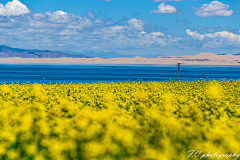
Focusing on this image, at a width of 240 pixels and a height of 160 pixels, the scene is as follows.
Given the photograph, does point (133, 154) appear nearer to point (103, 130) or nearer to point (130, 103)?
point (103, 130)

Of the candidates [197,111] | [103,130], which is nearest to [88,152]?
[103,130]

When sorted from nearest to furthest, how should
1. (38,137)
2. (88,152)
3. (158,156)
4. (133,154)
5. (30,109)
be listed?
(158,156) → (88,152) → (133,154) → (38,137) → (30,109)

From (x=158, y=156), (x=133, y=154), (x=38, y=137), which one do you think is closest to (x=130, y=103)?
(x=38, y=137)

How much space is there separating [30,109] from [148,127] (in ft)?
17.2

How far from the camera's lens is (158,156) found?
16.7ft

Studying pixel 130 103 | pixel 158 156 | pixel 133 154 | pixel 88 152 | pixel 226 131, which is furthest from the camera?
pixel 130 103

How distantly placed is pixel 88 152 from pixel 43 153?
4.09 ft

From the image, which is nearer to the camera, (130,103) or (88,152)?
(88,152)

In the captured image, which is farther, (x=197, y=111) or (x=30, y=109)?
(x=30, y=109)

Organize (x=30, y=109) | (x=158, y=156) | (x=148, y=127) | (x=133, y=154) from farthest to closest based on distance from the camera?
1. (x=30, y=109)
2. (x=148, y=127)
3. (x=133, y=154)
4. (x=158, y=156)

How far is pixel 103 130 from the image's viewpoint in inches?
275

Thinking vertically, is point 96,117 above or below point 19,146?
above

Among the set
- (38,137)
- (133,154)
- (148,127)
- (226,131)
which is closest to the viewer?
(133,154)

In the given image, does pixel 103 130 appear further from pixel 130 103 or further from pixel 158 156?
pixel 130 103
